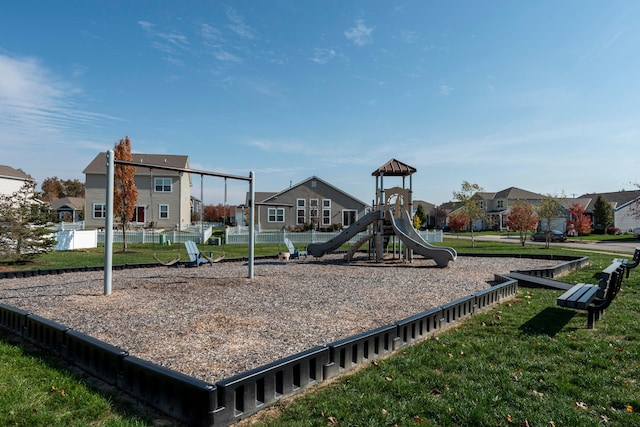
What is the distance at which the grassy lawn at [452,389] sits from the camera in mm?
3502

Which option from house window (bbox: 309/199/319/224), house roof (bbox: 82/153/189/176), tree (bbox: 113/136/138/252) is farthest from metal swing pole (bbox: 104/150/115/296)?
house window (bbox: 309/199/319/224)

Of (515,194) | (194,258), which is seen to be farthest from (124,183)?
(515,194)

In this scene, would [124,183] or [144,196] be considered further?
[144,196]

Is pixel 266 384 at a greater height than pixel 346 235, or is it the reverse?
pixel 346 235

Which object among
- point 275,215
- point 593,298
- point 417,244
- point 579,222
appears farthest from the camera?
point 579,222

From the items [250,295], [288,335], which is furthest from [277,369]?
[250,295]

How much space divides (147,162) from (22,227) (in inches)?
952

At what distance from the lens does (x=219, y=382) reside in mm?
3531

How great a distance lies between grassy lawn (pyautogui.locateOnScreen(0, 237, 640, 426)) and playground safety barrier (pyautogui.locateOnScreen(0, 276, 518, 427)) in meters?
0.18

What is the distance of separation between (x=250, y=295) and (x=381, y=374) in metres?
5.51

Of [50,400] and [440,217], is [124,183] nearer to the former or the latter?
[50,400]

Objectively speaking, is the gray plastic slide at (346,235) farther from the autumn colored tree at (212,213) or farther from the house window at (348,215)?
the autumn colored tree at (212,213)

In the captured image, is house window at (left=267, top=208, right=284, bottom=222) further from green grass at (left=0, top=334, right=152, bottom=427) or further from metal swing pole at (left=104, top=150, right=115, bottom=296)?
green grass at (left=0, top=334, right=152, bottom=427)

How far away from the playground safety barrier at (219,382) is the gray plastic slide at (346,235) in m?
11.8
